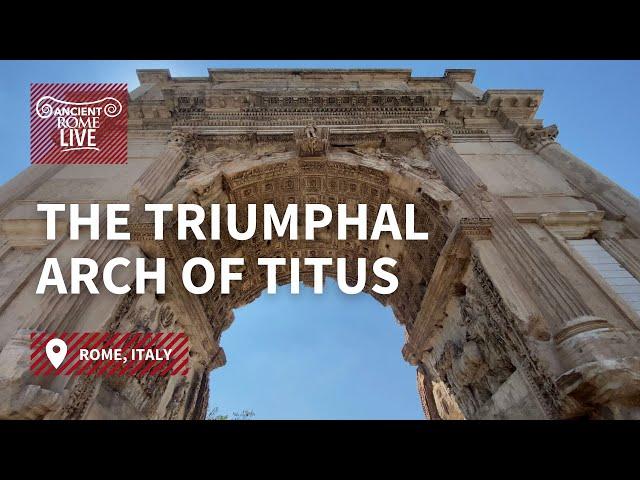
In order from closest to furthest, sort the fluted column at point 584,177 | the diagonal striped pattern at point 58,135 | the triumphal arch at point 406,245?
the triumphal arch at point 406,245, the fluted column at point 584,177, the diagonal striped pattern at point 58,135

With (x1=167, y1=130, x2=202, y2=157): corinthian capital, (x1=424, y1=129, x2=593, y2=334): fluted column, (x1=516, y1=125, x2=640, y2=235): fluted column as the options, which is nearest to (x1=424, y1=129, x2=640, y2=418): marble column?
(x1=424, y1=129, x2=593, y2=334): fluted column

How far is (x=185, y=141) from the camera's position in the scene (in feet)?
29.0

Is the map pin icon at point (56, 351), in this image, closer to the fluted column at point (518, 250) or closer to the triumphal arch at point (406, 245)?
the triumphal arch at point (406, 245)

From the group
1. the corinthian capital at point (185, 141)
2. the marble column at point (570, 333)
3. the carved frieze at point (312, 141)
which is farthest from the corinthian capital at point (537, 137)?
the corinthian capital at point (185, 141)

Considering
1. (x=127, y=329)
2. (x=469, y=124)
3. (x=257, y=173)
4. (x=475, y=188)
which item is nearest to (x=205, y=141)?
(x=257, y=173)

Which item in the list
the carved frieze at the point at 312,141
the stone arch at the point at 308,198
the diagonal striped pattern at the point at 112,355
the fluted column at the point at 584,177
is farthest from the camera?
the carved frieze at the point at 312,141

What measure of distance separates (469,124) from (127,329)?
957 centimetres

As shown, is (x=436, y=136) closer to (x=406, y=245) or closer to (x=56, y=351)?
(x=406, y=245)

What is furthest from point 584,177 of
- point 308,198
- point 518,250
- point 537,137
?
point 308,198

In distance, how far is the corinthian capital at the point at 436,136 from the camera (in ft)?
29.0

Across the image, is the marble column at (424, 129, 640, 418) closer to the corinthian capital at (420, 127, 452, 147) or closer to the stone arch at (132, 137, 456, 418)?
the stone arch at (132, 137, 456, 418)

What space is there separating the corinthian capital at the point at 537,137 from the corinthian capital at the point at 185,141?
325 inches

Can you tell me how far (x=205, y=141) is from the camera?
909cm
